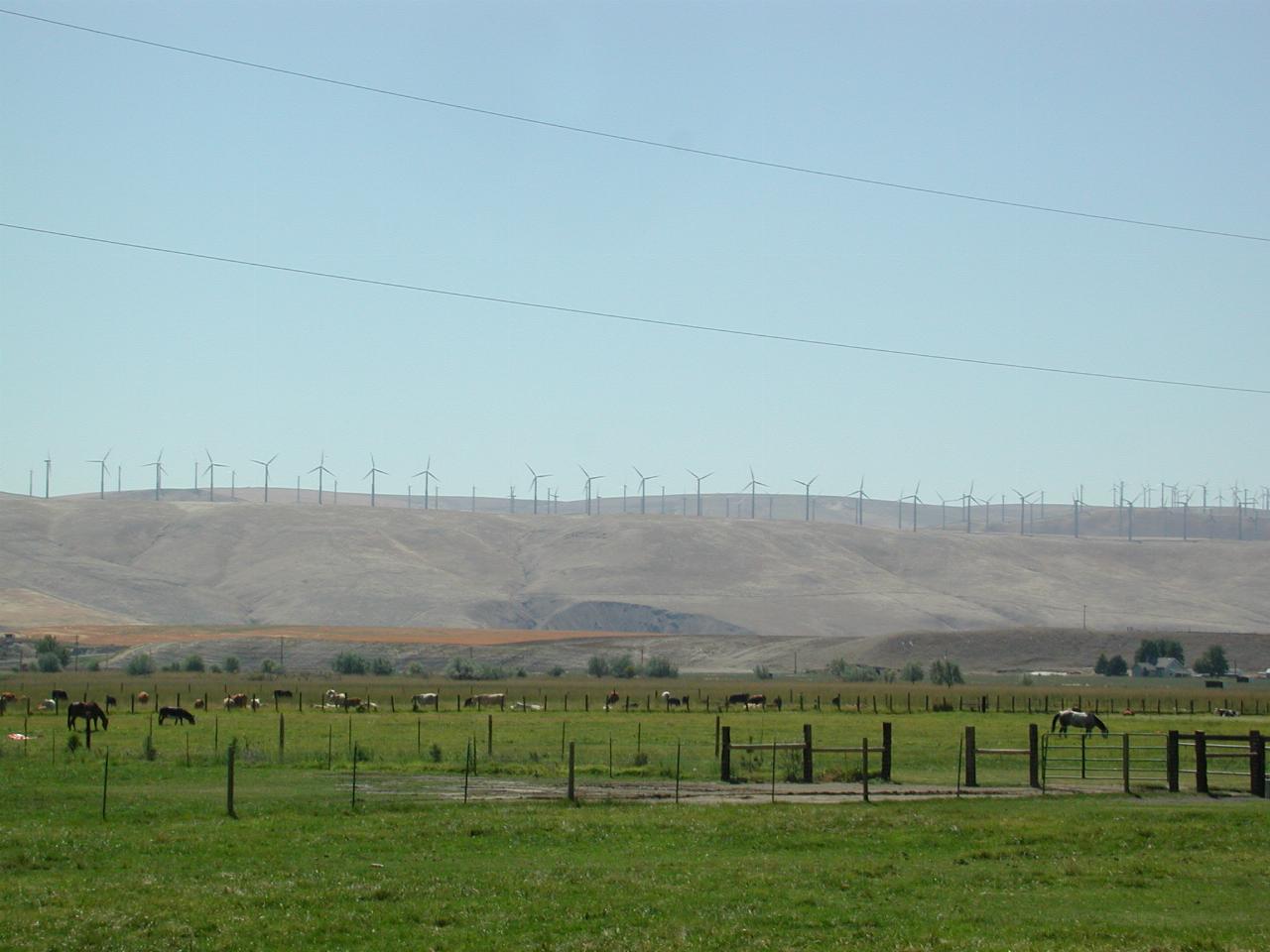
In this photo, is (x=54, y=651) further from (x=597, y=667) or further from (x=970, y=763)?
(x=970, y=763)

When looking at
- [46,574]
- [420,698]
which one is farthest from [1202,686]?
[46,574]

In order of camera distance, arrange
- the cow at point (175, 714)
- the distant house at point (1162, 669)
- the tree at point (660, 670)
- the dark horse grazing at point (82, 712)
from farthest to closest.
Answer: the distant house at point (1162, 669) → the tree at point (660, 670) → the cow at point (175, 714) → the dark horse grazing at point (82, 712)

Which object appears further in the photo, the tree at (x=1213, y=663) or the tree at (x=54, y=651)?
the tree at (x=1213, y=663)

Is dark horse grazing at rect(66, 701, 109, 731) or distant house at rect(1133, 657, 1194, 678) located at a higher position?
dark horse grazing at rect(66, 701, 109, 731)

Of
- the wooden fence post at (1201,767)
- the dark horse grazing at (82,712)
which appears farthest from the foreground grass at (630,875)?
the dark horse grazing at (82,712)

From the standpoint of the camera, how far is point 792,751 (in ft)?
127

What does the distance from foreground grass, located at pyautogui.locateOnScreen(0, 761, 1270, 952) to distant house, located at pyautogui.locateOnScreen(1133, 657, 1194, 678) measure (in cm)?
10690

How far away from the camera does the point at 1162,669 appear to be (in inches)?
5197

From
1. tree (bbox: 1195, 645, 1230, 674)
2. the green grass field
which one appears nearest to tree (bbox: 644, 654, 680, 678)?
tree (bbox: 1195, 645, 1230, 674)

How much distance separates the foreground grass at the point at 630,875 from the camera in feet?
55.1

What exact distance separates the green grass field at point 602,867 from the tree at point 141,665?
80.1 m

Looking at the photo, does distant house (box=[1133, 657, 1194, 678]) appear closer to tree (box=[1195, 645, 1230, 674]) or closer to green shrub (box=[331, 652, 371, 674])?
tree (box=[1195, 645, 1230, 674])

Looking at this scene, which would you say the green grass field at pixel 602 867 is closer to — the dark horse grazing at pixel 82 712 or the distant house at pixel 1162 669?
the dark horse grazing at pixel 82 712

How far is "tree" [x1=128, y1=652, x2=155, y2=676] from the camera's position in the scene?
112 meters
